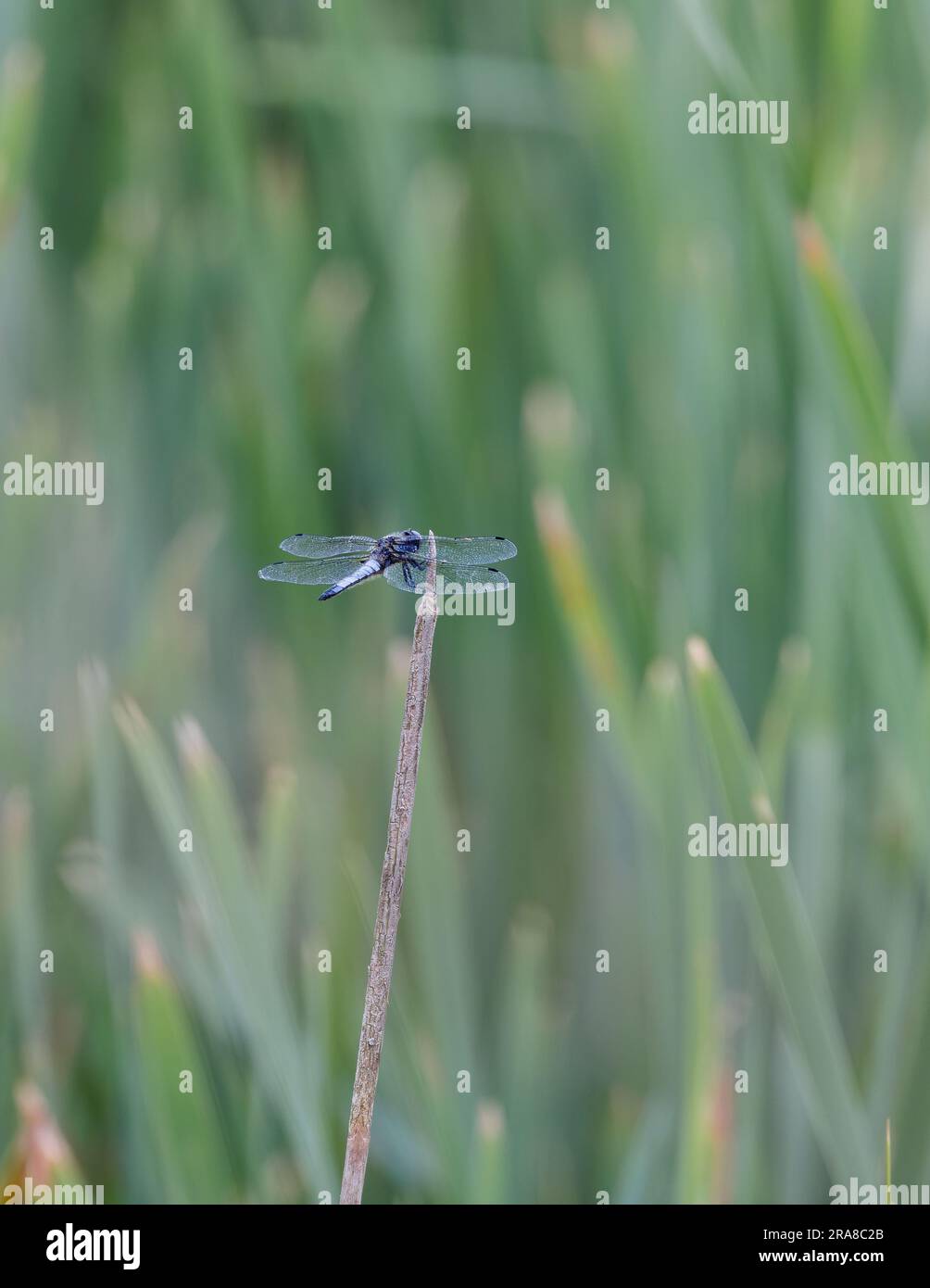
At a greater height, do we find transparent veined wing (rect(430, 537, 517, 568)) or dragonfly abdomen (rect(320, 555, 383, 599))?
transparent veined wing (rect(430, 537, 517, 568))

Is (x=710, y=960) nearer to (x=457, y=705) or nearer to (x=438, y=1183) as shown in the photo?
(x=438, y=1183)

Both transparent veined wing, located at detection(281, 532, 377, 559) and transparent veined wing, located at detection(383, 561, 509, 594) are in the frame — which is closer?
transparent veined wing, located at detection(383, 561, 509, 594)

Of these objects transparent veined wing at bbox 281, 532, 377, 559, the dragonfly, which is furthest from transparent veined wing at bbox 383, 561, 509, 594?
transparent veined wing at bbox 281, 532, 377, 559

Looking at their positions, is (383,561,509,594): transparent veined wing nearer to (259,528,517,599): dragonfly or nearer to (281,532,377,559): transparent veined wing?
(259,528,517,599): dragonfly

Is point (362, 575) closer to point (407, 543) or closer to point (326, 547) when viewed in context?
point (407, 543)

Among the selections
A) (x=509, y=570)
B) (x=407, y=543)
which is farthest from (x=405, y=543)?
(x=509, y=570)

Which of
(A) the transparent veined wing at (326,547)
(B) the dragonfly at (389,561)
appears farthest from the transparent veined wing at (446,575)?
(A) the transparent veined wing at (326,547)

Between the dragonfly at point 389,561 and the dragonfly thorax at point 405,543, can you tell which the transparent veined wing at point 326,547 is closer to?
the dragonfly at point 389,561
